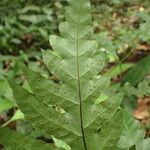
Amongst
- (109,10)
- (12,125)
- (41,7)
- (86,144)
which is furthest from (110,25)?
(86,144)

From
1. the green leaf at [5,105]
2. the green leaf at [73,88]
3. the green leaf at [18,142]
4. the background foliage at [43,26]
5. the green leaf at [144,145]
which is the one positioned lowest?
the background foliage at [43,26]

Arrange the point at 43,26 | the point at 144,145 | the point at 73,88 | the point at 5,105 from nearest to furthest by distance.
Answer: the point at 73,88 → the point at 144,145 → the point at 5,105 → the point at 43,26

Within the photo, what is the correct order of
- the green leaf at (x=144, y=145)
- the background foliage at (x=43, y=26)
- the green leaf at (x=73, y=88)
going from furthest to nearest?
the background foliage at (x=43, y=26) < the green leaf at (x=144, y=145) < the green leaf at (x=73, y=88)

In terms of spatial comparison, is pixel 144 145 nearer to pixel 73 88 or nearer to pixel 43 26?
pixel 73 88

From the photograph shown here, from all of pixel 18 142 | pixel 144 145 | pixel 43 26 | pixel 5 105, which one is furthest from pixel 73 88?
pixel 43 26

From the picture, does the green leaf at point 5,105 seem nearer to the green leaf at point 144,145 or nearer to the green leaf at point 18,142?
the green leaf at point 144,145

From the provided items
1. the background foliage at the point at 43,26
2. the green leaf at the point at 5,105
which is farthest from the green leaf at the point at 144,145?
the background foliage at the point at 43,26

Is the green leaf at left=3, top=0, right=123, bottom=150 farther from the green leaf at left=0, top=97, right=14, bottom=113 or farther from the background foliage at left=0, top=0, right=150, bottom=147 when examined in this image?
the background foliage at left=0, top=0, right=150, bottom=147

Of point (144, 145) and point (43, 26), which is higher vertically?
point (144, 145)

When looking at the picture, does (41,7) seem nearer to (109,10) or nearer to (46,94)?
(109,10)
